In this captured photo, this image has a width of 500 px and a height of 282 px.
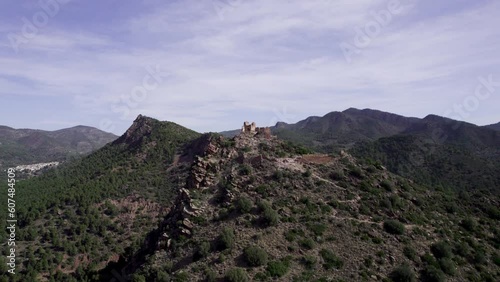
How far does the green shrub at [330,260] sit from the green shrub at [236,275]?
5.70m

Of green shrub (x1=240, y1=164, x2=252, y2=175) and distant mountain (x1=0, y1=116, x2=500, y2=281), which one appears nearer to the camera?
distant mountain (x1=0, y1=116, x2=500, y2=281)

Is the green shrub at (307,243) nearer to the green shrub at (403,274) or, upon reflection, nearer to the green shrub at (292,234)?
the green shrub at (292,234)

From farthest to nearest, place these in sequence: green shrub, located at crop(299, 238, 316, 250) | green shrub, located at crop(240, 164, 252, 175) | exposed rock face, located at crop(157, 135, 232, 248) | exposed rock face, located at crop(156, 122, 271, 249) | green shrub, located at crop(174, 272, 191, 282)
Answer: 1. green shrub, located at crop(240, 164, 252, 175)
2. exposed rock face, located at crop(156, 122, 271, 249)
3. exposed rock face, located at crop(157, 135, 232, 248)
4. green shrub, located at crop(299, 238, 316, 250)
5. green shrub, located at crop(174, 272, 191, 282)

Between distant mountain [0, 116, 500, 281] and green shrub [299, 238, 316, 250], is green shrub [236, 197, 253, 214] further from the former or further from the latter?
green shrub [299, 238, 316, 250]

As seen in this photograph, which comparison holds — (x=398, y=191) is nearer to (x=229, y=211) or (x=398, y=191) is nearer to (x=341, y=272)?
(x=341, y=272)

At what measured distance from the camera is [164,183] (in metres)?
78.9

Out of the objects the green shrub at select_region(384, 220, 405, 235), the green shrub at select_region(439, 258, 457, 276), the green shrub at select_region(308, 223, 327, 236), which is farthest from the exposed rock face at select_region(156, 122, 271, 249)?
the green shrub at select_region(439, 258, 457, 276)

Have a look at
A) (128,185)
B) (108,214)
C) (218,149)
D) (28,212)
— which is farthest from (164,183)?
(218,149)

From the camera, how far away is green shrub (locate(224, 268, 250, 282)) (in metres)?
22.8

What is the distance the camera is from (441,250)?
28000mm

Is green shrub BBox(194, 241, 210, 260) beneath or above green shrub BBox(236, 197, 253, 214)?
beneath

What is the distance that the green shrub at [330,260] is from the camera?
25.2m

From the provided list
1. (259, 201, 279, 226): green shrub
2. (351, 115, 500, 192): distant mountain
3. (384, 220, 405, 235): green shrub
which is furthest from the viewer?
(351, 115, 500, 192): distant mountain

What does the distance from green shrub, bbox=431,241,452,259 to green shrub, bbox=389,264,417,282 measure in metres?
4.30
